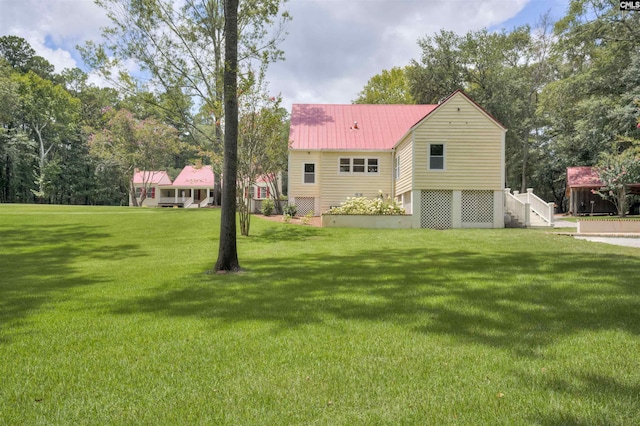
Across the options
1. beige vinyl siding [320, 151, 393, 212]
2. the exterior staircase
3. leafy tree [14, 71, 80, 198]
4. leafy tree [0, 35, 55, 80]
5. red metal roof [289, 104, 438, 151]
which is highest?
leafy tree [0, 35, 55, 80]

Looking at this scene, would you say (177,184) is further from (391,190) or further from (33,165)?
(391,190)

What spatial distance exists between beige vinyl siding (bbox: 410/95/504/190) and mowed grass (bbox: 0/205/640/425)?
10999 mm

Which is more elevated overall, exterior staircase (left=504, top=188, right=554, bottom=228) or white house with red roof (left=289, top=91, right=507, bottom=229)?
white house with red roof (left=289, top=91, right=507, bottom=229)

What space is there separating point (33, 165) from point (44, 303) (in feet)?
156

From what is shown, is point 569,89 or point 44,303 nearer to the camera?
point 44,303

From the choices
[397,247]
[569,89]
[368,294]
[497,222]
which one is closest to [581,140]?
[569,89]

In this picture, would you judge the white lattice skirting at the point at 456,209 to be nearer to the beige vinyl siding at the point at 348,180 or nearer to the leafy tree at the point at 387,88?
the beige vinyl siding at the point at 348,180

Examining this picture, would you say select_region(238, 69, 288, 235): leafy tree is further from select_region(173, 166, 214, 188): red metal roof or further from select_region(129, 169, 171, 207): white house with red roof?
select_region(129, 169, 171, 207): white house with red roof

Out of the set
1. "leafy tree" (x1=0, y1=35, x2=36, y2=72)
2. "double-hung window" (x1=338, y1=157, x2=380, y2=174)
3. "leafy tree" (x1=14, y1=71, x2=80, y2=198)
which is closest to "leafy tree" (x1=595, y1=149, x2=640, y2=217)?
"double-hung window" (x1=338, y1=157, x2=380, y2=174)

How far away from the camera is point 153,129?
119 ft

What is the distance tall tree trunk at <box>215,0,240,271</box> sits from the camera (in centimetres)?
837

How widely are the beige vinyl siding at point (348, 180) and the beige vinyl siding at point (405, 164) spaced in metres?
1.52

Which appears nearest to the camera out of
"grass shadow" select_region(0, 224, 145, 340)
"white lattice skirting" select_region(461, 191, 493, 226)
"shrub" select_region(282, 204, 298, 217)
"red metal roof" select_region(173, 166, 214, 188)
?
"grass shadow" select_region(0, 224, 145, 340)

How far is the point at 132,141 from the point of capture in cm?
3731
